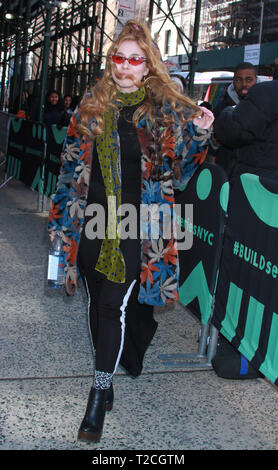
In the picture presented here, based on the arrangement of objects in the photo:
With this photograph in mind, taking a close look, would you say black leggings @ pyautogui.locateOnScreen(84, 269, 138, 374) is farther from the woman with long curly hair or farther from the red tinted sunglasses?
the red tinted sunglasses

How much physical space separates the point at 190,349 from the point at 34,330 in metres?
1.13

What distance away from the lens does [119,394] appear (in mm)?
3361

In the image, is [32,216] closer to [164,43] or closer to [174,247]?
[174,247]

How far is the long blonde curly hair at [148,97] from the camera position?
2764mm

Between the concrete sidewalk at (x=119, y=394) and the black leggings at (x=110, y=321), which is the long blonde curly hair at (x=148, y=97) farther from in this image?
the concrete sidewalk at (x=119, y=394)

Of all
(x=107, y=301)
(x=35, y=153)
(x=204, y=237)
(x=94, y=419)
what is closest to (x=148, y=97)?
(x=107, y=301)

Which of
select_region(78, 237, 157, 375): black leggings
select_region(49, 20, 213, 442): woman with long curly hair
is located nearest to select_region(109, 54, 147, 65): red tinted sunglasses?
select_region(49, 20, 213, 442): woman with long curly hair

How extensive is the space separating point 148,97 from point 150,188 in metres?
0.45

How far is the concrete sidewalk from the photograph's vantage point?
2.87 m

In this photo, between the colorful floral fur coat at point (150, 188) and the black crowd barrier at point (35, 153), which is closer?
the colorful floral fur coat at point (150, 188)

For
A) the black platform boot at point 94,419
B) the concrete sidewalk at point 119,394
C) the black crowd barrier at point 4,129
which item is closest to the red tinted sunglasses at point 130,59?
the black platform boot at point 94,419

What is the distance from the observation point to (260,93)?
3605 millimetres

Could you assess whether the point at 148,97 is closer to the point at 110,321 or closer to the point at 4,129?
the point at 110,321
